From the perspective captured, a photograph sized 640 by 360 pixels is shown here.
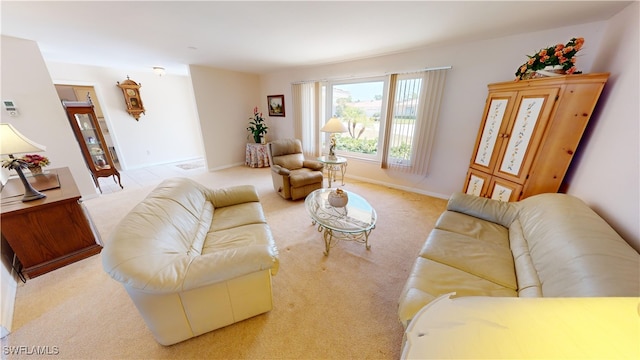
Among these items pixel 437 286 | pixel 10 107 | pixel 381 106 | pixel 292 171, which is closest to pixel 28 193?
pixel 10 107

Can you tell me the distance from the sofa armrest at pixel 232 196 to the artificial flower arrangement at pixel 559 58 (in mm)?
2938

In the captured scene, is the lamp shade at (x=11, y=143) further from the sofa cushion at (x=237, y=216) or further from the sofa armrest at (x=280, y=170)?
the sofa armrest at (x=280, y=170)

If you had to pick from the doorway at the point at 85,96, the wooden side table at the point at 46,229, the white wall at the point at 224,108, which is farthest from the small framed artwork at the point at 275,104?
the wooden side table at the point at 46,229

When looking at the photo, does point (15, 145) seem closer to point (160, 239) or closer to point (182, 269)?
point (160, 239)

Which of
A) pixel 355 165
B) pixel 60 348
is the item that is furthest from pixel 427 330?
pixel 355 165

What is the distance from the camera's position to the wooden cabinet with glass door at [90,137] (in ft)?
10.0

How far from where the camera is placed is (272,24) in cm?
207

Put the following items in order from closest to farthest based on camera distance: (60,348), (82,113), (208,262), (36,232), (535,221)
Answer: (208,262)
(60,348)
(535,221)
(36,232)
(82,113)

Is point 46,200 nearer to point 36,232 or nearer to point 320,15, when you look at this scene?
point 36,232

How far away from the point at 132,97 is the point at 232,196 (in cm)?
434

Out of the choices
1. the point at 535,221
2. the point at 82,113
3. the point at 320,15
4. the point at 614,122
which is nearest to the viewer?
the point at 535,221

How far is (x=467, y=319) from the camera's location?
36 centimetres

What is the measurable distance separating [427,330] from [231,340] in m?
1.35

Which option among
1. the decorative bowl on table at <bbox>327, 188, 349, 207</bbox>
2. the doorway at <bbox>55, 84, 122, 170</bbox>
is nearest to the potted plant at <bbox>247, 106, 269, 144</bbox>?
the doorway at <bbox>55, 84, 122, 170</bbox>
